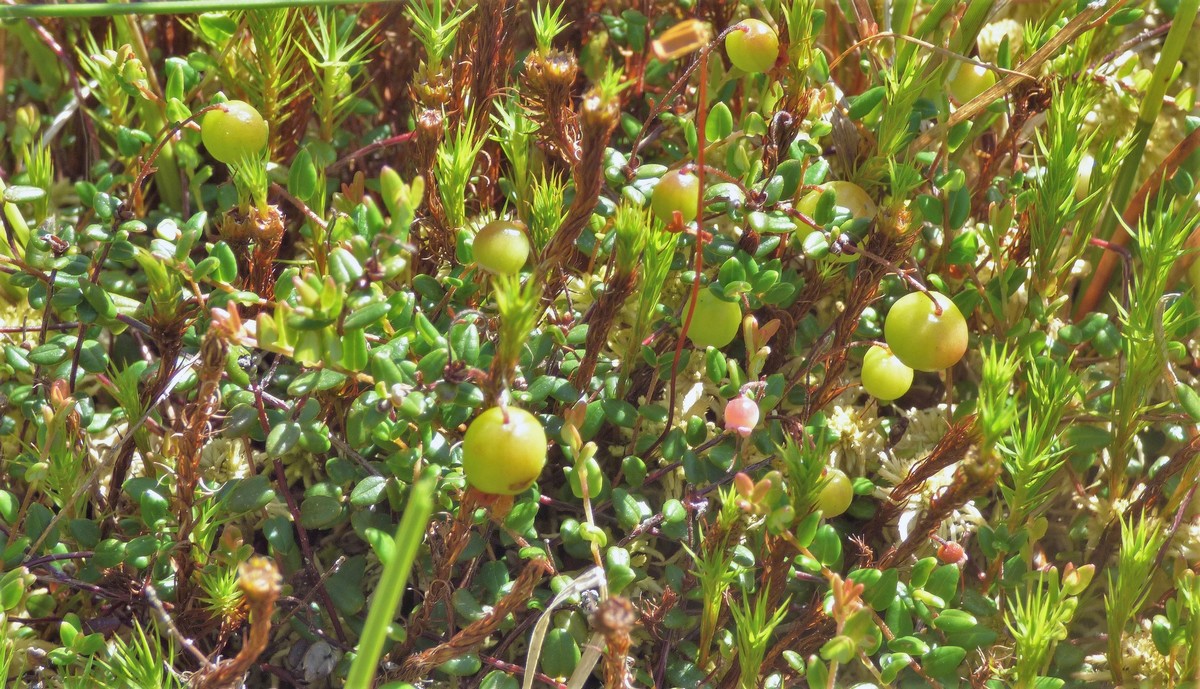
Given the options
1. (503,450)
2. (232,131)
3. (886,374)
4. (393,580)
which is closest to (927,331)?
(886,374)

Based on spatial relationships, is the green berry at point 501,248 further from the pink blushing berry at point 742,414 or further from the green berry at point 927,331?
the green berry at point 927,331

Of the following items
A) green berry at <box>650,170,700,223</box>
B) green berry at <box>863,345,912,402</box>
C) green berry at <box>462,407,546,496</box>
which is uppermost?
green berry at <box>650,170,700,223</box>

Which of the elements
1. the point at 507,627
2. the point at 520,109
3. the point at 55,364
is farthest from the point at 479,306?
the point at 55,364

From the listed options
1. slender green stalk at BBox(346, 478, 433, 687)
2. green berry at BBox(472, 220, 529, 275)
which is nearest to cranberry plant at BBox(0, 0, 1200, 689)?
green berry at BBox(472, 220, 529, 275)

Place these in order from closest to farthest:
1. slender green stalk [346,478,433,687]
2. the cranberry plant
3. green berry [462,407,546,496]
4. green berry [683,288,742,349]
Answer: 1. slender green stalk [346,478,433,687]
2. green berry [462,407,546,496]
3. the cranberry plant
4. green berry [683,288,742,349]

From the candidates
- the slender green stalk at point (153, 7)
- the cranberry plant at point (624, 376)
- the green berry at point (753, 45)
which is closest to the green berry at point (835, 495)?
the cranberry plant at point (624, 376)

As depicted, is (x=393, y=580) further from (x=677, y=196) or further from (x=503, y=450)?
(x=677, y=196)

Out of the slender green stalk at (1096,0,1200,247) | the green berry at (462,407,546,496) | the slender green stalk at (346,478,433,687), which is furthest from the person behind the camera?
the slender green stalk at (1096,0,1200,247)

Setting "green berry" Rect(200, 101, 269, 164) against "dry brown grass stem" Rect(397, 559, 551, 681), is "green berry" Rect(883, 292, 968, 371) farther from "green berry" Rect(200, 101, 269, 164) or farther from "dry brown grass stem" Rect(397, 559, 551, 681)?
"green berry" Rect(200, 101, 269, 164)
